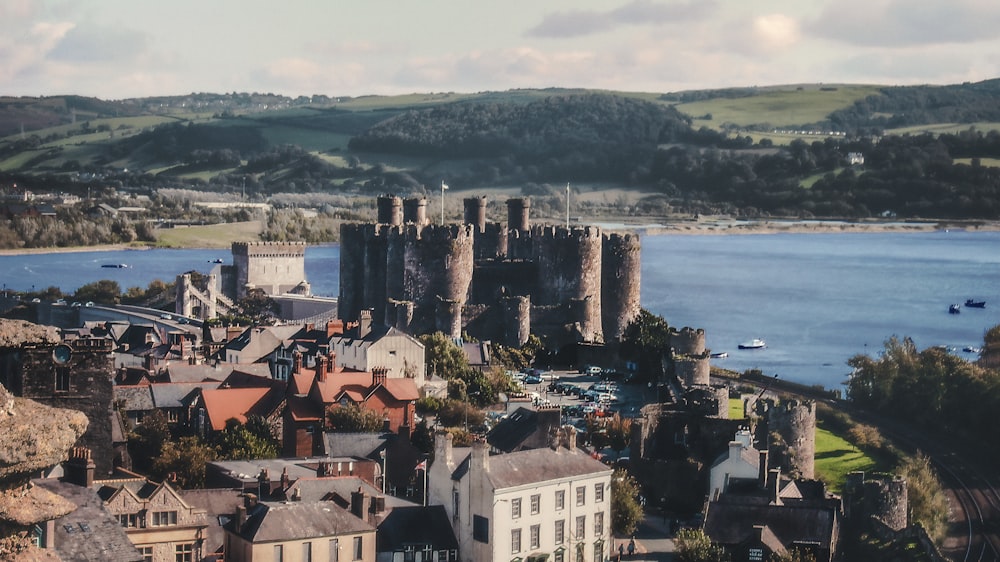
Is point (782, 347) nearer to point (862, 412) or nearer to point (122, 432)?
point (862, 412)

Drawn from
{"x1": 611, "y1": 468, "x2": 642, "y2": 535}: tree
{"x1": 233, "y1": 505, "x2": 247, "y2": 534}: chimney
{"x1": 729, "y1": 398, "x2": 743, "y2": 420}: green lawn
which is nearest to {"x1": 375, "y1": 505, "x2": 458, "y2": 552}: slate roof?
{"x1": 233, "y1": 505, "x2": 247, "y2": 534}: chimney

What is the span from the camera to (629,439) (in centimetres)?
4066

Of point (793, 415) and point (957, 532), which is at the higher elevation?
point (793, 415)

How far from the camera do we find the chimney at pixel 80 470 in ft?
87.2

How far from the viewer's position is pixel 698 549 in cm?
3041

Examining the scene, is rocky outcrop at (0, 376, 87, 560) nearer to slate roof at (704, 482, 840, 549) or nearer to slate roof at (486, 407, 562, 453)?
slate roof at (704, 482, 840, 549)

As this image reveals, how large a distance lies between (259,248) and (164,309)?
435 inches

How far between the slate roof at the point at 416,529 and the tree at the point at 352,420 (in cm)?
648

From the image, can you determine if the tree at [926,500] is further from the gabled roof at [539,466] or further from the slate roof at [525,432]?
the gabled roof at [539,466]

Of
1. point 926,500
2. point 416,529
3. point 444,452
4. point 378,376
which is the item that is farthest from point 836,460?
point 416,529

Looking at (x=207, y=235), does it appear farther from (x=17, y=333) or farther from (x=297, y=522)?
(x=17, y=333)

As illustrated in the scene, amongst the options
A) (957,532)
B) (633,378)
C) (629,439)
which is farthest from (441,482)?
(633,378)

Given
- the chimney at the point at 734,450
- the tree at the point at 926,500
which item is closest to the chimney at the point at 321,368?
the chimney at the point at 734,450

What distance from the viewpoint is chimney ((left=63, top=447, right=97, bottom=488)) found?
26.6 metres
